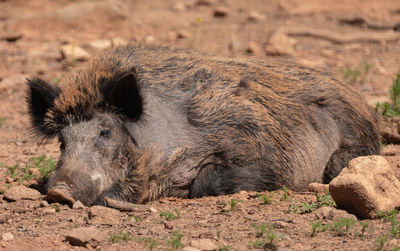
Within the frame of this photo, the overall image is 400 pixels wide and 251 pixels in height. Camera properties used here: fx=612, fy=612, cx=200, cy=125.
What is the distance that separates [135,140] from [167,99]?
1.82 feet

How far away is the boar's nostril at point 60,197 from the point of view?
189 inches

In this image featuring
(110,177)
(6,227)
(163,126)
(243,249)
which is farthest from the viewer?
(163,126)

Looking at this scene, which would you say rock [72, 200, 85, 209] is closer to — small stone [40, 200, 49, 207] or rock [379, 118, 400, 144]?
small stone [40, 200, 49, 207]

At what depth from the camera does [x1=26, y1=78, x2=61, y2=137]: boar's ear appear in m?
5.68

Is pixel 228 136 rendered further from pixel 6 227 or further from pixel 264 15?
pixel 264 15

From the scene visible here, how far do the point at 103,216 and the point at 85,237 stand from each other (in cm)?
62

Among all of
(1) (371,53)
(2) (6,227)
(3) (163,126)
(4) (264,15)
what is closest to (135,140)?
(3) (163,126)

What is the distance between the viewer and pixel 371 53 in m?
11.2

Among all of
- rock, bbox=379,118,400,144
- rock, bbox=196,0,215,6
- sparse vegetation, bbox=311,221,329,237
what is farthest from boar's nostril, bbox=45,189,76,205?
rock, bbox=196,0,215,6

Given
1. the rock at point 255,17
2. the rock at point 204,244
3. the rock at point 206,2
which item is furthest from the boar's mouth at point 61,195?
the rock at point 206,2

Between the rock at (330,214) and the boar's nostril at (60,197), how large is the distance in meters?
1.91

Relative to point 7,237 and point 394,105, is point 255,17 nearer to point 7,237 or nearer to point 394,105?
point 394,105

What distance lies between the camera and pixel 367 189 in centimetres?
455

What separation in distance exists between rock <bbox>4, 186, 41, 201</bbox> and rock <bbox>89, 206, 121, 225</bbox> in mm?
830
